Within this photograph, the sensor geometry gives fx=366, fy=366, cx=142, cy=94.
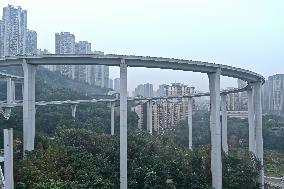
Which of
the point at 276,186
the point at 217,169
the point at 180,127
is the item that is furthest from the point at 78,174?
the point at 180,127

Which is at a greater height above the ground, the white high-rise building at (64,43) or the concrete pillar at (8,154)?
the white high-rise building at (64,43)

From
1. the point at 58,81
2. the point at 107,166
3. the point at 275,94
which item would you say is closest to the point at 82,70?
the point at 58,81

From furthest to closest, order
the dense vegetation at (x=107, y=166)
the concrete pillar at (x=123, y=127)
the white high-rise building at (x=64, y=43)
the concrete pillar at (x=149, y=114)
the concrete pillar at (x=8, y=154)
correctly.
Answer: the white high-rise building at (x=64, y=43) < the concrete pillar at (x=149, y=114) < the concrete pillar at (x=123, y=127) < the dense vegetation at (x=107, y=166) < the concrete pillar at (x=8, y=154)

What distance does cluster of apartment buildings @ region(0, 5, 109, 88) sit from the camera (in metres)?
62.0

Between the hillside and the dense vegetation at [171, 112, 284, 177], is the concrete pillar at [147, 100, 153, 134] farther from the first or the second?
the hillside

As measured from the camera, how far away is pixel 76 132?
27031 millimetres

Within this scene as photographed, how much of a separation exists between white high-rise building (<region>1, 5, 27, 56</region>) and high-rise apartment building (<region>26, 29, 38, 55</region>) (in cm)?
633

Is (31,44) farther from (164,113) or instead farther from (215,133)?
(215,133)

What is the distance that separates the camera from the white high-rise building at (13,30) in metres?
61.6

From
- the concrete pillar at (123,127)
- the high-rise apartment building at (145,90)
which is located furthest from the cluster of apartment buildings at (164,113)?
the high-rise apartment building at (145,90)

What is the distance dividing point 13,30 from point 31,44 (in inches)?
406

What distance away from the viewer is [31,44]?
7362 centimetres

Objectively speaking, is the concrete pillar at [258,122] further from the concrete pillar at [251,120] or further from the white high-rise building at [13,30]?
the white high-rise building at [13,30]

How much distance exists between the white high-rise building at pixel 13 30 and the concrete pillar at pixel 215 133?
46.3 m
